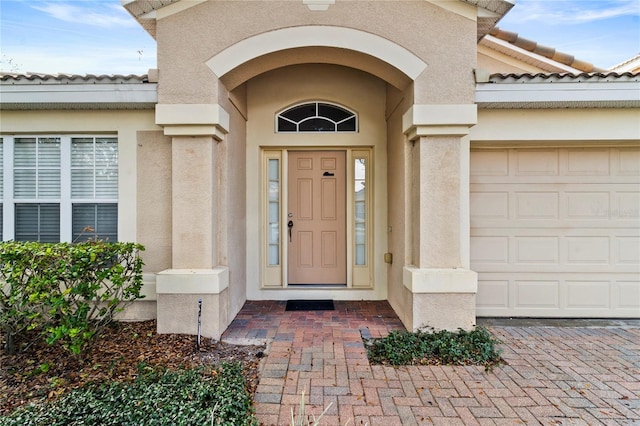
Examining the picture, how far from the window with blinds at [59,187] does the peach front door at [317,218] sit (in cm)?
274

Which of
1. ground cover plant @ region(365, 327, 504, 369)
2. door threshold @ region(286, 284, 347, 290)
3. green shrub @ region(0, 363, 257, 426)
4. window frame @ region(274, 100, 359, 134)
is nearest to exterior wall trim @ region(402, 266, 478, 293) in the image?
ground cover plant @ region(365, 327, 504, 369)

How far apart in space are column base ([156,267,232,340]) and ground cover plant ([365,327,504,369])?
6.43 ft

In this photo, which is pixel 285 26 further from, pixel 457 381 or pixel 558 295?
pixel 558 295

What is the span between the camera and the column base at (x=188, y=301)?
13.5 ft

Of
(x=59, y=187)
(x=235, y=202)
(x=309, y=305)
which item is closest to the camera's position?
(x=59, y=187)

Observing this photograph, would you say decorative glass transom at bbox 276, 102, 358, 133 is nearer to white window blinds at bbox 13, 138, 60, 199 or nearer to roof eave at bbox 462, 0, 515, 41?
A: roof eave at bbox 462, 0, 515, 41

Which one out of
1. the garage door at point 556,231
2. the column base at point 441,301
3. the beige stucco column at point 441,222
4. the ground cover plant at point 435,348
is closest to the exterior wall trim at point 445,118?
the beige stucco column at point 441,222

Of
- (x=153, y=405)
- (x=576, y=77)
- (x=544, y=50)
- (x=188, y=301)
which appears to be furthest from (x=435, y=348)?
(x=544, y=50)

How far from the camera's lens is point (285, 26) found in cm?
421

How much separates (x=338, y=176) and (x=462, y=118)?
2.31 metres

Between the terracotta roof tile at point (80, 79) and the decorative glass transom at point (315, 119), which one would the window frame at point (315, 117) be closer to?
the decorative glass transom at point (315, 119)

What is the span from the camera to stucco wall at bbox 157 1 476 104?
420 cm

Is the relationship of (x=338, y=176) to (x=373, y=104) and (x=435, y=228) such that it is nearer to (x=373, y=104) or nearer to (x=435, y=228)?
(x=373, y=104)

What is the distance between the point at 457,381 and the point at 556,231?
3.15 metres
